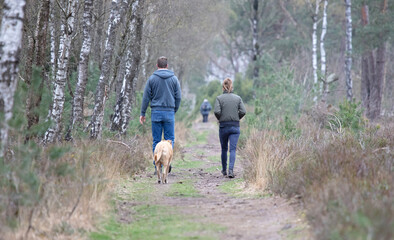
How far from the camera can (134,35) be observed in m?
16.6

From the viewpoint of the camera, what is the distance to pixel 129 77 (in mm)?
15969

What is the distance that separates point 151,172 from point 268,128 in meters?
6.04

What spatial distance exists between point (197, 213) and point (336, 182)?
2.00 meters

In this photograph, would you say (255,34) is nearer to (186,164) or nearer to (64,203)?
(186,164)

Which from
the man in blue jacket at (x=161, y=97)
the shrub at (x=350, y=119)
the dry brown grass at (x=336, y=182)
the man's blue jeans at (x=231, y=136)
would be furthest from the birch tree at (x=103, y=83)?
the shrub at (x=350, y=119)

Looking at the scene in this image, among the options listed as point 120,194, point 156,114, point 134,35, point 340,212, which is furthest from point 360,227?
point 134,35

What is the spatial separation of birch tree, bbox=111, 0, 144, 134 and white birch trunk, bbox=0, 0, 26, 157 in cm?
905

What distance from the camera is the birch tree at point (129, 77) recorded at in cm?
1556

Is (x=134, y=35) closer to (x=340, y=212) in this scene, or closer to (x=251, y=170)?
(x=251, y=170)

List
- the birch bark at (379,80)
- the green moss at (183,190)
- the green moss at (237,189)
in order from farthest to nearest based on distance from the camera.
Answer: the birch bark at (379,80), the green moss at (183,190), the green moss at (237,189)

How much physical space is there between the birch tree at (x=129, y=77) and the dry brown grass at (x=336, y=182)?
525cm

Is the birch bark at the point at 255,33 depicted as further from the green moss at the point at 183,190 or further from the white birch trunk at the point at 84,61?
the green moss at the point at 183,190

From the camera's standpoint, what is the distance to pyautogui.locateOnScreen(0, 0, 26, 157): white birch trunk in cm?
636

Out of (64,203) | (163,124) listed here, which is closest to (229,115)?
(163,124)
